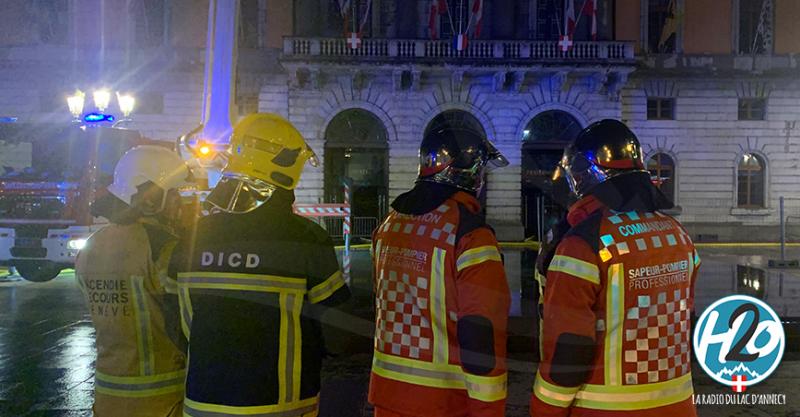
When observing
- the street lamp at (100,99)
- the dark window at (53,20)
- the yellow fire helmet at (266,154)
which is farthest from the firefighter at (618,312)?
the dark window at (53,20)

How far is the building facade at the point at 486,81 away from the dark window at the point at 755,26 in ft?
0.19

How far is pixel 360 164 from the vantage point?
22.8 metres

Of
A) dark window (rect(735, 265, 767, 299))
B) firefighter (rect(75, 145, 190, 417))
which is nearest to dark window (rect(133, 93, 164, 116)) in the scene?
dark window (rect(735, 265, 767, 299))

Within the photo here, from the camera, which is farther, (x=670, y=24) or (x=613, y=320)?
(x=670, y=24)

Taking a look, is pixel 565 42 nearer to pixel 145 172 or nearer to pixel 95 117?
pixel 95 117

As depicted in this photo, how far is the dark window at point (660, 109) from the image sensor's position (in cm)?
2316

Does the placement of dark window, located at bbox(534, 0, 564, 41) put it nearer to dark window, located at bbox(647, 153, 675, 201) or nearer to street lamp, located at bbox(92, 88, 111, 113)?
dark window, located at bbox(647, 153, 675, 201)

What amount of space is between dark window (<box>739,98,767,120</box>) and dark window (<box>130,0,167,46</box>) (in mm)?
23163

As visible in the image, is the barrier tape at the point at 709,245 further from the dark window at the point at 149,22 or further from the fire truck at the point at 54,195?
the dark window at the point at 149,22

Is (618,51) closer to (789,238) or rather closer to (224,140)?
(789,238)

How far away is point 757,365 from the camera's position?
4.52 m

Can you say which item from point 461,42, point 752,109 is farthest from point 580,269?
point 752,109

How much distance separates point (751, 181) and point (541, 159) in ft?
28.6

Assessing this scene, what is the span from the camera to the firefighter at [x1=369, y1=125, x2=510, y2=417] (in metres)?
2.22
